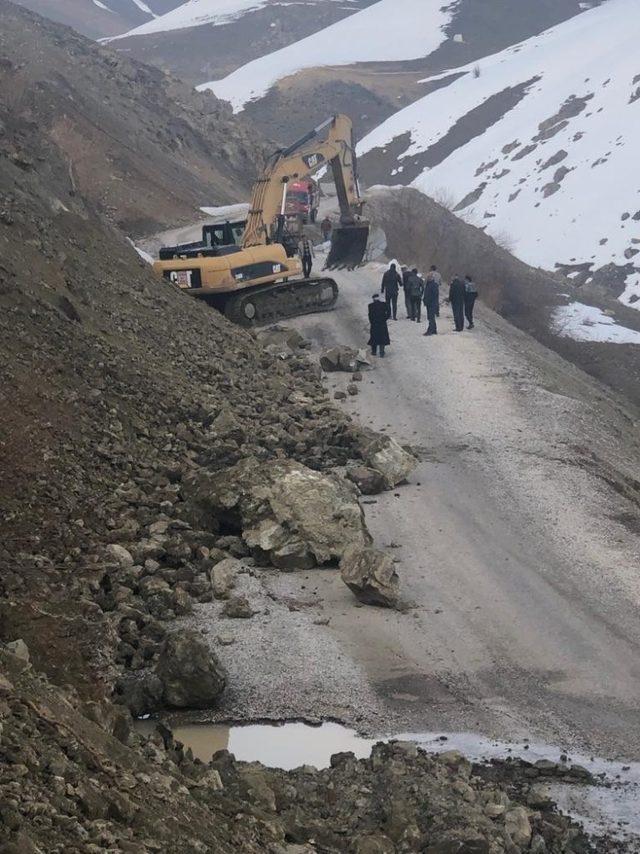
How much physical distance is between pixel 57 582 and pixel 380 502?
561 centimetres

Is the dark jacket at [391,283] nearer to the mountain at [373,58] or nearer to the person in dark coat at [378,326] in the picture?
the person in dark coat at [378,326]

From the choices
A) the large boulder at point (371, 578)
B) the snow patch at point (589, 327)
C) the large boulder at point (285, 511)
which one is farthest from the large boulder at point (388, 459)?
the snow patch at point (589, 327)

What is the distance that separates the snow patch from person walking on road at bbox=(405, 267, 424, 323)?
38.4 ft

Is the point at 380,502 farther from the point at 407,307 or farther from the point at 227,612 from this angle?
the point at 407,307

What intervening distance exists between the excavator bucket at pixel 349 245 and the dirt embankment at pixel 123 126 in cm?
717

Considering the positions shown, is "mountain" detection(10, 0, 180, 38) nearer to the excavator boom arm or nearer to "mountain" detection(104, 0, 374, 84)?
"mountain" detection(104, 0, 374, 84)

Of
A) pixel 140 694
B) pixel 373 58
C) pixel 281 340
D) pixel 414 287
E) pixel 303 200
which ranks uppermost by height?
pixel 373 58

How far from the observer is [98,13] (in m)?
150

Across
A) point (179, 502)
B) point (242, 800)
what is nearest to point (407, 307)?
point (179, 502)

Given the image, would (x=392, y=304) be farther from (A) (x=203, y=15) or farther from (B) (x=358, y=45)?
(A) (x=203, y=15)

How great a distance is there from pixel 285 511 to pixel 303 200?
28829mm

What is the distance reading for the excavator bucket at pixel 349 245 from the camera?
32.8 m

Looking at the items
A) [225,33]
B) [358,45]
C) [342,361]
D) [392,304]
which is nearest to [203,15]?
[225,33]

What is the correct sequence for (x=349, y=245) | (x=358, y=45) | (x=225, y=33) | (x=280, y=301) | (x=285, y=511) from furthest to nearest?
(x=225, y=33)
(x=358, y=45)
(x=349, y=245)
(x=280, y=301)
(x=285, y=511)
